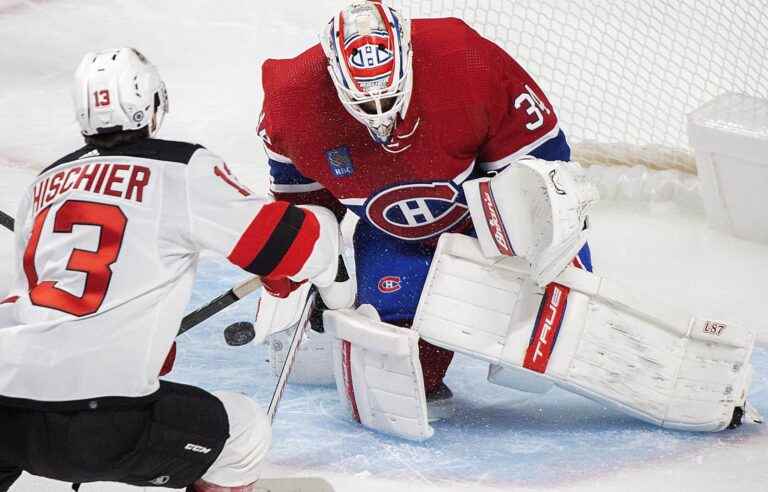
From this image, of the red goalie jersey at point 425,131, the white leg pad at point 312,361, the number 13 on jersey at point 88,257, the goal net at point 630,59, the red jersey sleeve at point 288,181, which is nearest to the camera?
the number 13 on jersey at point 88,257

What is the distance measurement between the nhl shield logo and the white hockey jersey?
0.61 meters

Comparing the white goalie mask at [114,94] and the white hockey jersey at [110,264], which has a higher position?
the white goalie mask at [114,94]

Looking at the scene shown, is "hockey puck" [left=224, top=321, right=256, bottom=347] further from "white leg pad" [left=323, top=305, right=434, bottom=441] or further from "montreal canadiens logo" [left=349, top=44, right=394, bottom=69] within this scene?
"montreal canadiens logo" [left=349, top=44, right=394, bottom=69]

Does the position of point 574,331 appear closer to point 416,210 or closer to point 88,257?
point 416,210

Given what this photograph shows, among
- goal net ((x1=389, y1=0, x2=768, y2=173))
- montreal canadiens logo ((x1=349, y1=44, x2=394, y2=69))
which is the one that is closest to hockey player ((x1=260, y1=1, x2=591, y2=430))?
montreal canadiens logo ((x1=349, y1=44, x2=394, y2=69))

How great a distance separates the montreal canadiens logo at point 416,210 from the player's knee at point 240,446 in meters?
0.68

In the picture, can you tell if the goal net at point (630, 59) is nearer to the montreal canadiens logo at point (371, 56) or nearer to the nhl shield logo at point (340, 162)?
the nhl shield logo at point (340, 162)

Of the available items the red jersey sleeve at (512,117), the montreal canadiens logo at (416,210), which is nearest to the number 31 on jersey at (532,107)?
the red jersey sleeve at (512,117)

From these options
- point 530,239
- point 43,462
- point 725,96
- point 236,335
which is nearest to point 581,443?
point 530,239

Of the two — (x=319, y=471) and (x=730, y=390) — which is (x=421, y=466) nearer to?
(x=319, y=471)

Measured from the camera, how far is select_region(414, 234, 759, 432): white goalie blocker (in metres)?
2.29

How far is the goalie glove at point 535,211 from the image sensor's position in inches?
83.4

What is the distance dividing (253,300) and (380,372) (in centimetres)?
79

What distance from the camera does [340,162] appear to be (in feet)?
7.66
